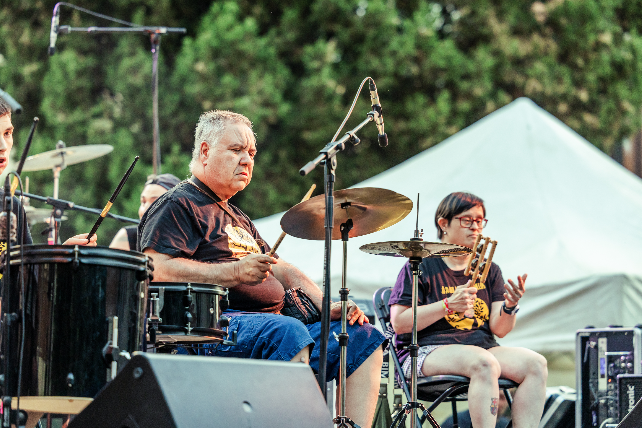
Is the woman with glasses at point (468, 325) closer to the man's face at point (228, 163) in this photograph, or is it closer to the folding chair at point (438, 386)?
the folding chair at point (438, 386)

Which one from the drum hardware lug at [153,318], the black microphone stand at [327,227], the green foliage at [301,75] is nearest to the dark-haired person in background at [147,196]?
the black microphone stand at [327,227]

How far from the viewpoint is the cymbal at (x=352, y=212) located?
390 centimetres

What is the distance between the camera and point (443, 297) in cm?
479

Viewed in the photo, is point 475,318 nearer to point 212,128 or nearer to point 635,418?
point 635,418

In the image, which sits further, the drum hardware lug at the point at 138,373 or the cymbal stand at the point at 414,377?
the cymbal stand at the point at 414,377

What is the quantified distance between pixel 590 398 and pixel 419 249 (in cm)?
183

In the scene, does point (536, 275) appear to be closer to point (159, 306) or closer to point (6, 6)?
point (159, 306)

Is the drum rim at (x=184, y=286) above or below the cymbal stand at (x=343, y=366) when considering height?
above

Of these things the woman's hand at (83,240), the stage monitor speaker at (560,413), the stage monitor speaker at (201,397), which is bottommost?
the stage monitor speaker at (560,413)

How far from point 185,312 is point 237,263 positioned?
42 centimetres

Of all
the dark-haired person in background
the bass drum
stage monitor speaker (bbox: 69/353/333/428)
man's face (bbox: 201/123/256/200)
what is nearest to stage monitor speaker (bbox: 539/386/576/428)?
man's face (bbox: 201/123/256/200)

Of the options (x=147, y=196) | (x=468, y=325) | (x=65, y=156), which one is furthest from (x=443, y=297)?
(x=65, y=156)

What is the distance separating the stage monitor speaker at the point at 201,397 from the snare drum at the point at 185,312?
2.47ft

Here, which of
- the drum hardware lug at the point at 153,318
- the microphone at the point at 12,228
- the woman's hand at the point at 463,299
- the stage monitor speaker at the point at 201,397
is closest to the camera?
the stage monitor speaker at the point at 201,397
